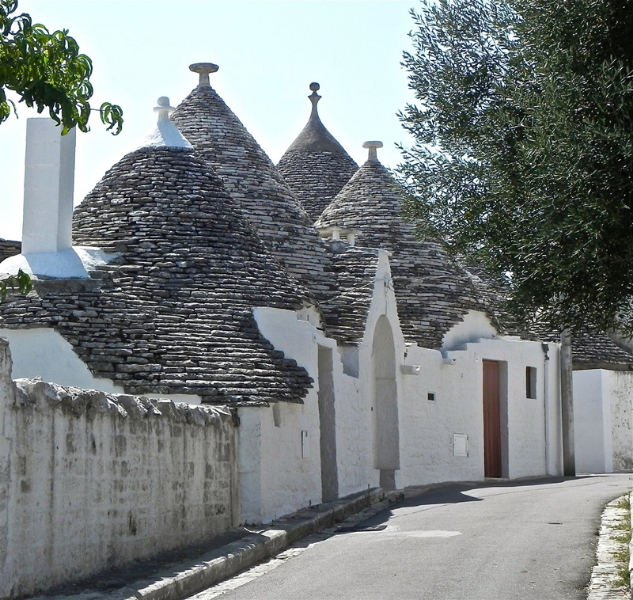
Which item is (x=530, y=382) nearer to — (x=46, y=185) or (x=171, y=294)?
(x=171, y=294)

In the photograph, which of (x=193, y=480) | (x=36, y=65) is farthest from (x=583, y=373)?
(x=36, y=65)

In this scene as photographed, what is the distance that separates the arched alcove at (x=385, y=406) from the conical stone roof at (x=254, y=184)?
1.93 meters

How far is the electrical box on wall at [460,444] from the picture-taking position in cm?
2450

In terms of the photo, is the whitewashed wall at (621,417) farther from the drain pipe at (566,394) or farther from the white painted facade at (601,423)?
the drain pipe at (566,394)

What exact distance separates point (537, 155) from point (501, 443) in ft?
60.0

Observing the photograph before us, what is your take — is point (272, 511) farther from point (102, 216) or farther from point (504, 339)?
point (504, 339)

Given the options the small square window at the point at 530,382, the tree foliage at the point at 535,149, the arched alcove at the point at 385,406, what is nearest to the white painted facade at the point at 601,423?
the small square window at the point at 530,382

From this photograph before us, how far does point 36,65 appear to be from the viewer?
616 centimetres

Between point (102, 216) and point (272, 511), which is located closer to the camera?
point (272, 511)

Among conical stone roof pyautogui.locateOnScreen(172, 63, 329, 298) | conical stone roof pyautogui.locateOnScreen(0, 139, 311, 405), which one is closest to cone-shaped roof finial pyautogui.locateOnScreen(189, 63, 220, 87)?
conical stone roof pyautogui.locateOnScreen(172, 63, 329, 298)

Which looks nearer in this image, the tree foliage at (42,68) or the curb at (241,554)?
the tree foliage at (42,68)

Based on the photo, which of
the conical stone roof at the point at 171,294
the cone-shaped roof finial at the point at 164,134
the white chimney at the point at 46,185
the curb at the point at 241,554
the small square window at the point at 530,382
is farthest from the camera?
the small square window at the point at 530,382

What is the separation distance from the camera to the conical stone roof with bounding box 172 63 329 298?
2192cm

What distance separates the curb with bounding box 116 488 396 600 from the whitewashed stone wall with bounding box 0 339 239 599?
1.90 ft
